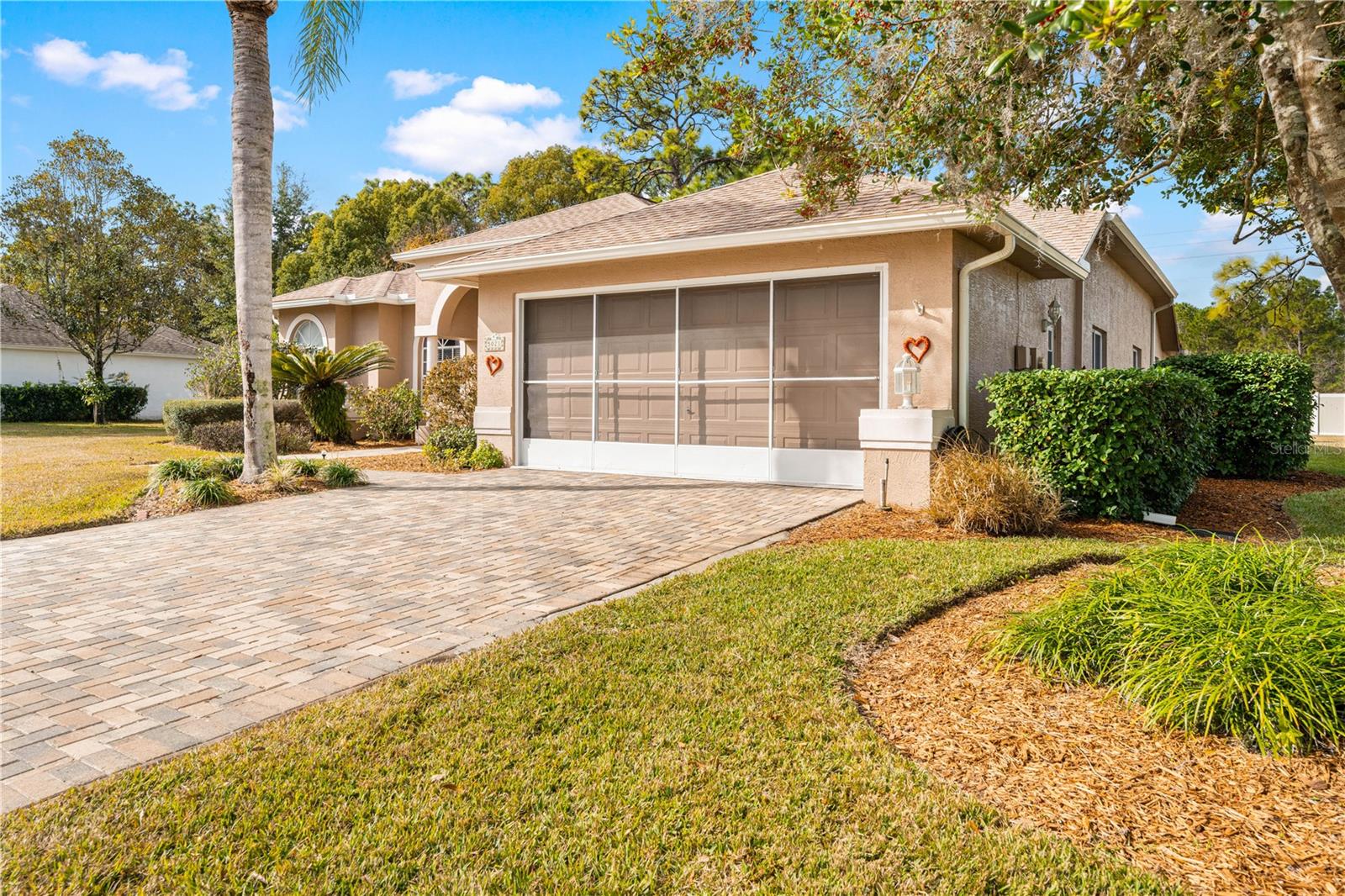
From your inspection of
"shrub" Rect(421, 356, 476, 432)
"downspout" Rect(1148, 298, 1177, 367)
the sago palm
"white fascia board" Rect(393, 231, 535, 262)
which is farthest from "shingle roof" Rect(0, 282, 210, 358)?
"downspout" Rect(1148, 298, 1177, 367)

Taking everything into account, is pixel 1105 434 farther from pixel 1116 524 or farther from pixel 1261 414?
pixel 1261 414

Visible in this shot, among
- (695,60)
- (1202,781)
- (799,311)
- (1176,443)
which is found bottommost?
(1202,781)

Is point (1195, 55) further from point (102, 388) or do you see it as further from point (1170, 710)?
point (102, 388)

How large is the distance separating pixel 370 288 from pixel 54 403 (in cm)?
1605

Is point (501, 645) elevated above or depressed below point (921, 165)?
below

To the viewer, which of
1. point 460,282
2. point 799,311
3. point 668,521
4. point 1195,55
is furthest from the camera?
point 460,282

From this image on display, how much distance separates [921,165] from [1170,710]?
5.83m

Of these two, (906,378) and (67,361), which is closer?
(906,378)

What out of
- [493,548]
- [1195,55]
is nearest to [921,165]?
[1195,55]

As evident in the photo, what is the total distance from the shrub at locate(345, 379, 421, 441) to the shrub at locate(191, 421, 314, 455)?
5.79ft

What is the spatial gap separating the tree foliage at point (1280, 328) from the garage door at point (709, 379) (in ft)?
41.7

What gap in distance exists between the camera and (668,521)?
8359mm

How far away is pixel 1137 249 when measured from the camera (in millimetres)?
16578

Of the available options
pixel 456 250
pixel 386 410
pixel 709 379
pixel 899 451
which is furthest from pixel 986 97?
A: pixel 386 410
